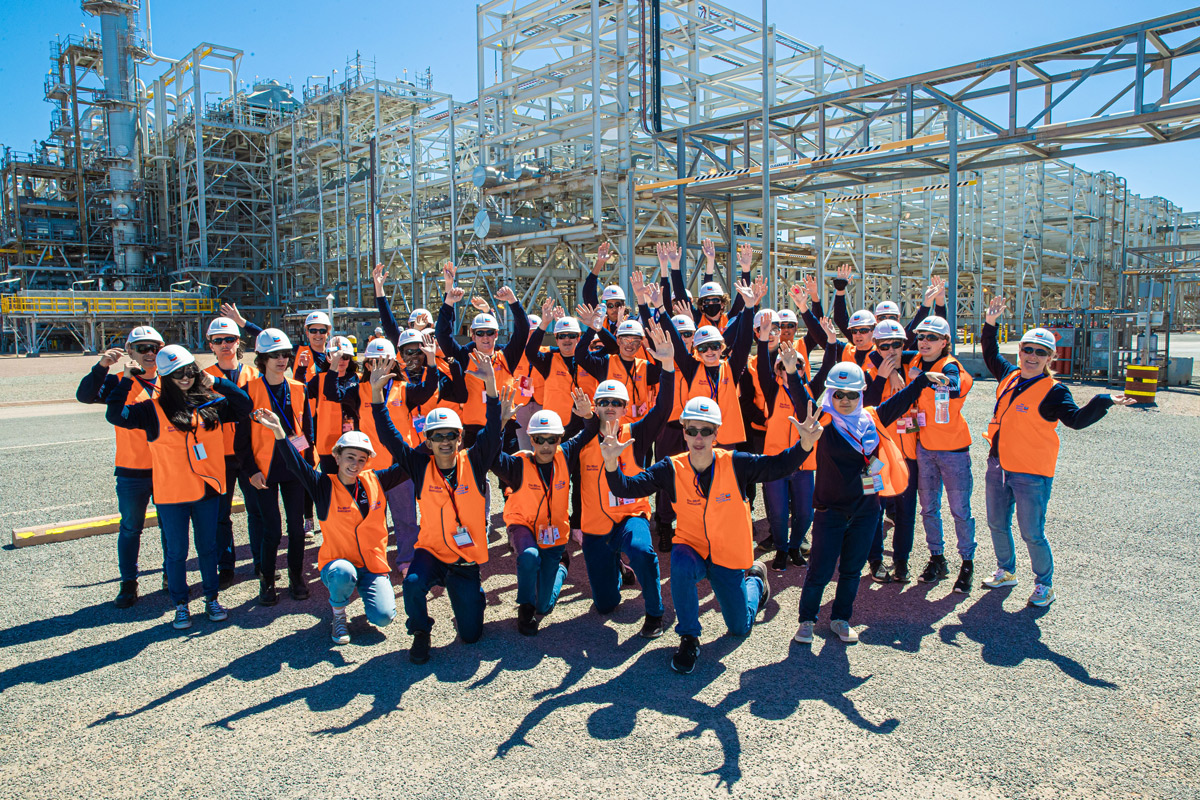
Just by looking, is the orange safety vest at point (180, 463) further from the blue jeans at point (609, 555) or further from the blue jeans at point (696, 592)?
the blue jeans at point (696, 592)

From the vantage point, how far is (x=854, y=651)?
4402mm

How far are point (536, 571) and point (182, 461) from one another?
8.25 ft

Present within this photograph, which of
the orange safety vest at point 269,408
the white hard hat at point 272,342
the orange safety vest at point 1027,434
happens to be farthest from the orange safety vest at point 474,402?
the orange safety vest at point 1027,434

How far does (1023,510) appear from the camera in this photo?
4.93m

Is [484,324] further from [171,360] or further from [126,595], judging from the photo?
[126,595]

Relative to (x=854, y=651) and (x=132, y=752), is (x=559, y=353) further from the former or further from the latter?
(x=132, y=752)

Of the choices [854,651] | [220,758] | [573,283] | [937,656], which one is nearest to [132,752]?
[220,758]

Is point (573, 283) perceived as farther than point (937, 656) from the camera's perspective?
Yes

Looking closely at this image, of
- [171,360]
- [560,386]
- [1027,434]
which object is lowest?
[1027,434]

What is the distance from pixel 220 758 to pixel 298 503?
238 centimetres

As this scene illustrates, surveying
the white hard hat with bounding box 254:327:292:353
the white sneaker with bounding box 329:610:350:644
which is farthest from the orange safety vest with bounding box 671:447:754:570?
the white hard hat with bounding box 254:327:292:353

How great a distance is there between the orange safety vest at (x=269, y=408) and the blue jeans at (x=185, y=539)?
50cm

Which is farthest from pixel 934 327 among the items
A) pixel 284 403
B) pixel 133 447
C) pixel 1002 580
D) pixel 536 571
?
pixel 133 447

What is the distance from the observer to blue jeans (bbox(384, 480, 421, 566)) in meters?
5.71
